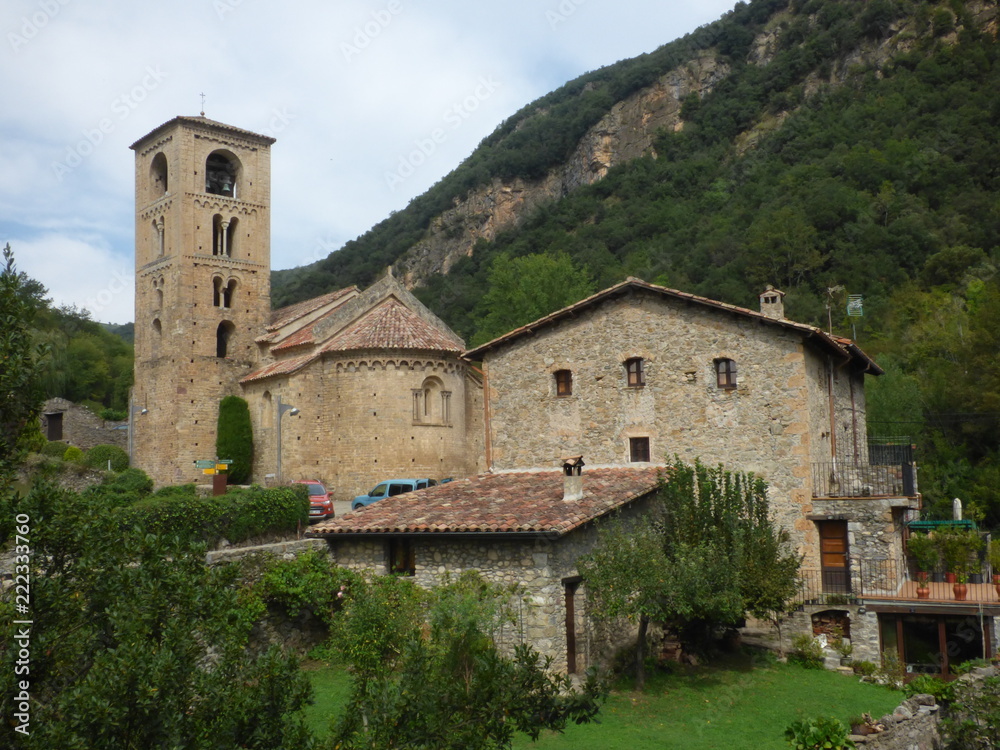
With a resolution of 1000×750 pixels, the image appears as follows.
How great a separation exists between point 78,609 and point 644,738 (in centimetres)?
1030

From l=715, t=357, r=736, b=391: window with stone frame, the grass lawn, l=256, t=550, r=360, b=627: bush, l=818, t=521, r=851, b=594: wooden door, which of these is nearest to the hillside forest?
Result: l=818, t=521, r=851, b=594: wooden door

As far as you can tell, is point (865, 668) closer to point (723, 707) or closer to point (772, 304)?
point (723, 707)

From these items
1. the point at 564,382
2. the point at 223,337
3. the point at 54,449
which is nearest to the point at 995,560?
the point at 564,382

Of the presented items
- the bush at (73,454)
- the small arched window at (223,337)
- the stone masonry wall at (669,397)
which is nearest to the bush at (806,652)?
the stone masonry wall at (669,397)

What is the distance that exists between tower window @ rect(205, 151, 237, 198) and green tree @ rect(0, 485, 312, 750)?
3917 cm

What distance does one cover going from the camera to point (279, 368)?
124ft

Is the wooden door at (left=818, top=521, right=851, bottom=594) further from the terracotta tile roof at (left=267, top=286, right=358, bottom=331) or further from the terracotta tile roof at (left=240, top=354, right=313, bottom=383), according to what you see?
the terracotta tile roof at (left=267, top=286, right=358, bottom=331)

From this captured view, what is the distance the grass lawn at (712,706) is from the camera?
1376 centimetres

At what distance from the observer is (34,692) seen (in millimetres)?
6016

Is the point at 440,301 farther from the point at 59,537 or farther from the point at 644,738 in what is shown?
the point at 59,537

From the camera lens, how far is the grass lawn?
13.8 meters

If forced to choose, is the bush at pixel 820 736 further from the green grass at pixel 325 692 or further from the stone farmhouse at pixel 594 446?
the green grass at pixel 325 692

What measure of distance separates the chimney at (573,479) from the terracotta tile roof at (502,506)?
202 mm

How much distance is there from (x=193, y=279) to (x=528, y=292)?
22.3 m
